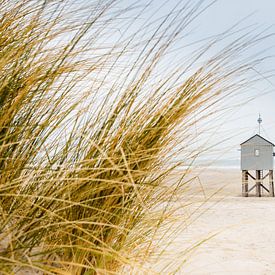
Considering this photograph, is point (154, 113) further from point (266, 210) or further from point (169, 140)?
point (266, 210)

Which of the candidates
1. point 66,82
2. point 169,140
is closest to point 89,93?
point 66,82

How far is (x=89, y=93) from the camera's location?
1919 mm

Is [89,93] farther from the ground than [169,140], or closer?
farther from the ground

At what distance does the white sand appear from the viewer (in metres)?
2.05

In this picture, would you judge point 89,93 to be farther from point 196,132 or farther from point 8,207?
point 8,207

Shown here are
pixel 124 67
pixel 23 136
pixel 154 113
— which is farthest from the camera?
pixel 124 67

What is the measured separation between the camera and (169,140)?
1806 millimetres

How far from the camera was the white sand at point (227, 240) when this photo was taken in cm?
205

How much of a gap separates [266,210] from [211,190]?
29.0 feet

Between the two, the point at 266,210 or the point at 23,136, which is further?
the point at 266,210

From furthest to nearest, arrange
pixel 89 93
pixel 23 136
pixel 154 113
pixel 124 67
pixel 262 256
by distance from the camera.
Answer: pixel 262 256
pixel 124 67
pixel 89 93
pixel 154 113
pixel 23 136

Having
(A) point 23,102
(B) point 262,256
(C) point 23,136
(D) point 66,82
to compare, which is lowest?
(B) point 262,256

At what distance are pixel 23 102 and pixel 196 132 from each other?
0.68 metres

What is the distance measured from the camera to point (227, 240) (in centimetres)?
404
